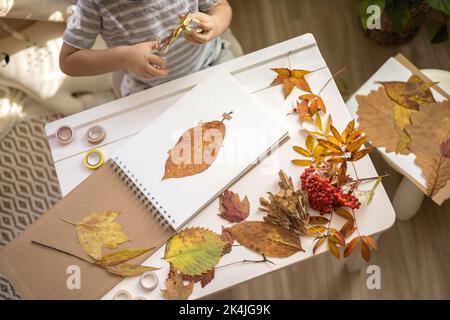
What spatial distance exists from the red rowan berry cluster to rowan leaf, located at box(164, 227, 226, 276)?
188mm

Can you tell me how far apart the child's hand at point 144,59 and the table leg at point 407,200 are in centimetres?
71

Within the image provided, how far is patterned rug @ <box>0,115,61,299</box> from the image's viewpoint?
5.26ft

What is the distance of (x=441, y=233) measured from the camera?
4.91 feet

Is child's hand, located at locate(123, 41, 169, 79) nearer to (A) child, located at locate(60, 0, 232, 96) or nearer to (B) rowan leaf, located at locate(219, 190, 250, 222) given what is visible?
(A) child, located at locate(60, 0, 232, 96)

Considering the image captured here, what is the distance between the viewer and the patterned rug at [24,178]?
160cm

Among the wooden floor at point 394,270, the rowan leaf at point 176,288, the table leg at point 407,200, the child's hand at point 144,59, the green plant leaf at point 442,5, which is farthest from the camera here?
the wooden floor at point 394,270

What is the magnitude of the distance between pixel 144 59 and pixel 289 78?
299 mm

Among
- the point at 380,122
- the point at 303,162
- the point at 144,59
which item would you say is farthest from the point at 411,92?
the point at 144,59

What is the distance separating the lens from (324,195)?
929mm

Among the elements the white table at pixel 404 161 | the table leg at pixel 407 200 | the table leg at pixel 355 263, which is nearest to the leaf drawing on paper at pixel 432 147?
the white table at pixel 404 161

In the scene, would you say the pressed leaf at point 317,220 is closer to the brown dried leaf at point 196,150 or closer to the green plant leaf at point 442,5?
the brown dried leaf at point 196,150

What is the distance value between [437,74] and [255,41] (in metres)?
0.65
